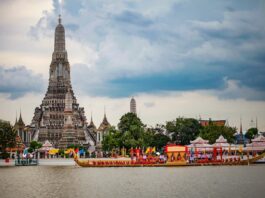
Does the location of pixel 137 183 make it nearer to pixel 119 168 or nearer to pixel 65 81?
pixel 119 168

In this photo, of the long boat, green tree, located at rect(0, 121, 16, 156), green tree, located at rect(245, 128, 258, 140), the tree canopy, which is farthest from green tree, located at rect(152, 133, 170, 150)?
the long boat

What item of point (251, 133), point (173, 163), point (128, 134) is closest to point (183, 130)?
point (128, 134)

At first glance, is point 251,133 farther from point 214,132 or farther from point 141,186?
point 141,186

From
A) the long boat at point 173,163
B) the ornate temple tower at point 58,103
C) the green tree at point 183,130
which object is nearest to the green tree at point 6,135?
the long boat at point 173,163

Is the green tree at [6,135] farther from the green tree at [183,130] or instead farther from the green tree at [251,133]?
A: the green tree at [251,133]

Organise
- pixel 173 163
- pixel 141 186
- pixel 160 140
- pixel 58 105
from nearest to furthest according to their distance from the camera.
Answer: pixel 141 186 < pixel 173 163 < pixel 160 140 < pixel 58 105

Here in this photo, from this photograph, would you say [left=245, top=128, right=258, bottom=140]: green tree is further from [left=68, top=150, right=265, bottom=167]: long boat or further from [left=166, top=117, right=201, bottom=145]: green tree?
[left=68, top=150, right=265, bottom=167]: long boat

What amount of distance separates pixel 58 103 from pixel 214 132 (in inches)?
2306

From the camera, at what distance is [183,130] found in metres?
143

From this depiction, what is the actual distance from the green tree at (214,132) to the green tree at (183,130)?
2349 millimetres

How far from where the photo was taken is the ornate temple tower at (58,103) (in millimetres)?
177000

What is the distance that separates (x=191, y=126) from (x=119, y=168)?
2429 inches

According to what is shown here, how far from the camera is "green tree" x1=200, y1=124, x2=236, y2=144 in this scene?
5344 inches

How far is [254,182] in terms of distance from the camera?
181 feet
